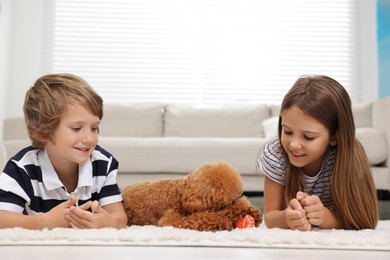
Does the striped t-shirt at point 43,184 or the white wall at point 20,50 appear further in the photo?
the white wall at point 20,50

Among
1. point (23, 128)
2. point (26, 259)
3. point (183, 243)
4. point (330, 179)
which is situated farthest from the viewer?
point (23, 128)

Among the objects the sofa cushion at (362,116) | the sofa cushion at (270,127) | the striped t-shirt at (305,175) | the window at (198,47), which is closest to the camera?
the striped t-shirt at (305,175)

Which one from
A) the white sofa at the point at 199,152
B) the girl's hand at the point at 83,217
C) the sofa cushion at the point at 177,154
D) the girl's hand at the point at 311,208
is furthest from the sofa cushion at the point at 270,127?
the girl's hand at the point at 83,217

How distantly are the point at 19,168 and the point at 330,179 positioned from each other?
2.92ft

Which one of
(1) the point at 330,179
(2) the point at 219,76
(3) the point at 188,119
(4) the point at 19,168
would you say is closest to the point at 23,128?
(3) the point at 188,119

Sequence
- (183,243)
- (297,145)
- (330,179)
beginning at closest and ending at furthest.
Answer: (183,243) < (297,145) < (330,179)

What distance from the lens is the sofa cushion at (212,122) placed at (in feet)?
12.0

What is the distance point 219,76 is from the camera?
4.50 meters

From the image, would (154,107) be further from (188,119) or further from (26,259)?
(26,259)

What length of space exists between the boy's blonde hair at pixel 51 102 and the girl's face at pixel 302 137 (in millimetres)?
540

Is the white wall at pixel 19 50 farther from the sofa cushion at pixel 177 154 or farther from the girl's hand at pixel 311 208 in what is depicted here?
the girl's hand at pixel 311 208

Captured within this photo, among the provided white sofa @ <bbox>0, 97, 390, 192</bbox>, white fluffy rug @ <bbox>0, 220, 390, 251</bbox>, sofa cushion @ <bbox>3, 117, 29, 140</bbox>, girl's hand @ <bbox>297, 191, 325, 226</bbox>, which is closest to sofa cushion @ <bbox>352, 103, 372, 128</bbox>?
white sofa @ <bbox>0, 97, 390, 192</bbox>

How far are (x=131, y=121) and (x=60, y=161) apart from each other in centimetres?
225

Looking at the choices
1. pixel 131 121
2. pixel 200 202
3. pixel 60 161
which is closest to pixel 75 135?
pixel 60 161
